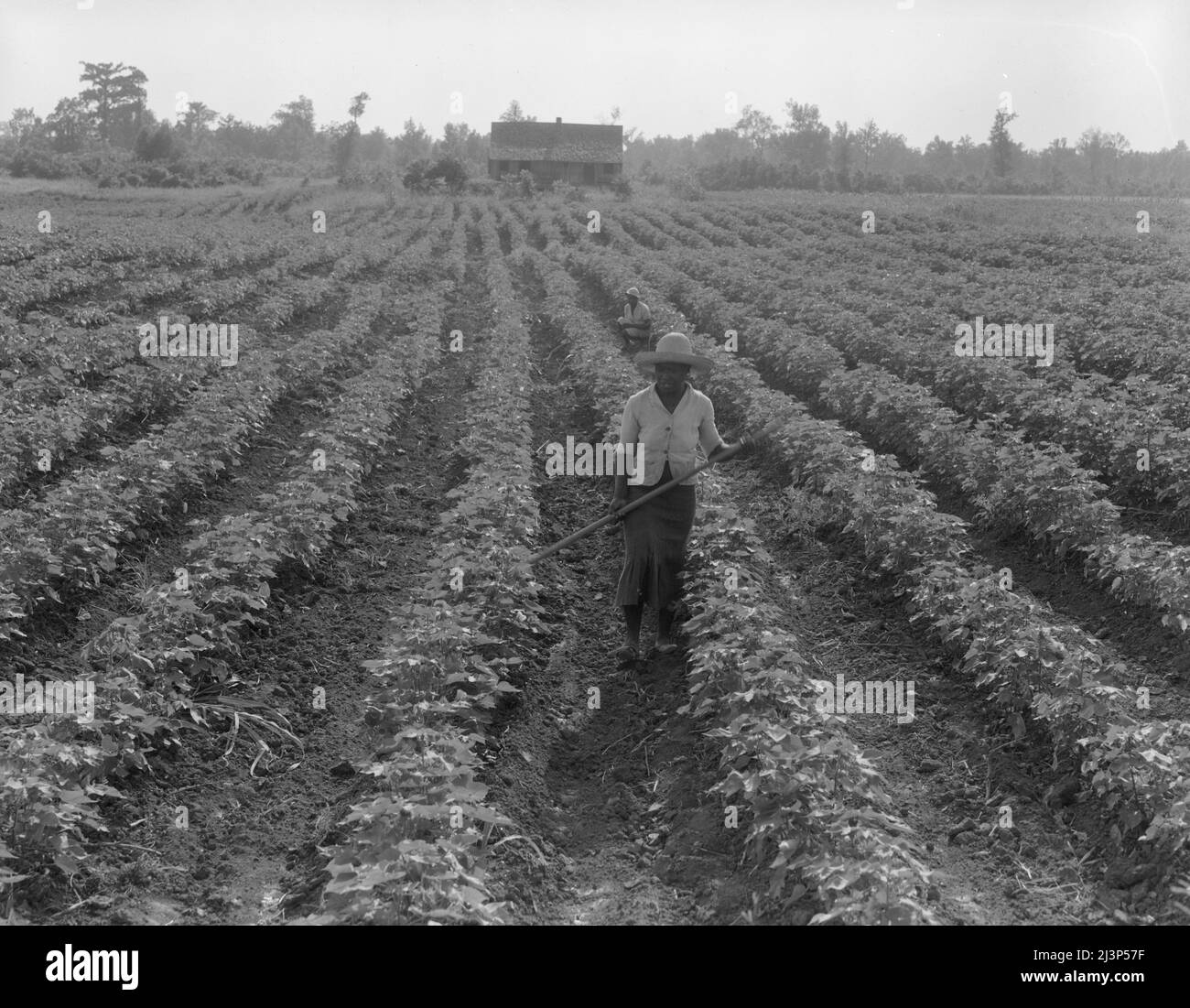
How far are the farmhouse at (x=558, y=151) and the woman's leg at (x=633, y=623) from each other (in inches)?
2272

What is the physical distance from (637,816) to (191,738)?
2.66m

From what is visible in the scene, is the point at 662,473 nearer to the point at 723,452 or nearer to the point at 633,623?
the point at 723,452

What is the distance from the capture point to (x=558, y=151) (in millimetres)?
63969

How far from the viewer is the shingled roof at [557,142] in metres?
63.6

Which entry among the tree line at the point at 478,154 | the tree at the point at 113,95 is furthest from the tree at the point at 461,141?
the tree at the point at 113,95

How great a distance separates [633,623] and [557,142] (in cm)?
6230

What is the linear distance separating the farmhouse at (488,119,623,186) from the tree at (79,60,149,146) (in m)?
35.6

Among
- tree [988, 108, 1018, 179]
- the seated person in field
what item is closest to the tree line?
tree [988, 108, 1018, 179]

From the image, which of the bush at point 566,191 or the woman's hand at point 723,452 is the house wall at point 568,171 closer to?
the bush at point 566,191

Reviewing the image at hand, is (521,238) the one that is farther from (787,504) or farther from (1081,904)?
(1081,904)

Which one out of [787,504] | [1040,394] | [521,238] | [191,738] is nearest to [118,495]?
[191,738]

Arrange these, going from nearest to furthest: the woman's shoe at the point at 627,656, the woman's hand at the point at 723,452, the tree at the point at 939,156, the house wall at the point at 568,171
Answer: the woman's hand at the point at 723,452, the woman's shoe at the point at 627,656, the house wall at the point at 568,171, the tree at the point at 939,156

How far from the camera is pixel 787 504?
10.6 meters

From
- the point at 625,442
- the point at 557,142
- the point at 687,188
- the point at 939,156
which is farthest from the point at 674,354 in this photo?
the point at 939,156
